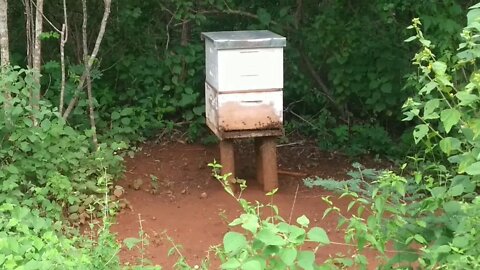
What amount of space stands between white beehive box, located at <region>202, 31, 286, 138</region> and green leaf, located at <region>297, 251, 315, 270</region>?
2.78 meters

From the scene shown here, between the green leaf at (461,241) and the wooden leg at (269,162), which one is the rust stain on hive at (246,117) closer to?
the wooden leg at (269,162)

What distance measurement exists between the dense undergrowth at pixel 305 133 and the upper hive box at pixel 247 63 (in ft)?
2.88

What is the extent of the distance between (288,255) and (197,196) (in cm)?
327

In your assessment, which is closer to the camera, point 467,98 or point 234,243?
point 234,243

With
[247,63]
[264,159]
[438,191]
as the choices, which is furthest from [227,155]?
[438,191]

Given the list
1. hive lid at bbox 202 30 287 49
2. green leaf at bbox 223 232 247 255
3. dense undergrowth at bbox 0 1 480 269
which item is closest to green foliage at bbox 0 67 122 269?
dense undergrowth at bbox 0 1 480 269

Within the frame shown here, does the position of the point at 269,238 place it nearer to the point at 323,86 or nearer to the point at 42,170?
the point at 42,170

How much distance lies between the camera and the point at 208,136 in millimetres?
7473

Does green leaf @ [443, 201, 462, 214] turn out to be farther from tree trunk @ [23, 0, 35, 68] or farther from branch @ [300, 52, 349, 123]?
branch @ [300, 52, 349, 123]

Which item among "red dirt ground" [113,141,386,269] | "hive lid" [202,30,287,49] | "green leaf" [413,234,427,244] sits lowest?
"red dirt ground" [113,141,386,269]

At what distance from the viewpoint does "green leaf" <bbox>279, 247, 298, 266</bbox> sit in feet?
9.70

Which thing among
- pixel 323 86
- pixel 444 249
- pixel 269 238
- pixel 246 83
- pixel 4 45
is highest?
pixel 4 45

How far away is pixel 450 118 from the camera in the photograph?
3.36m

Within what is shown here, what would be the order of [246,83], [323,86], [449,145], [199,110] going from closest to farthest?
1. [449,145]
2. [246,83]
3. [199,110]
4. [323,86]
